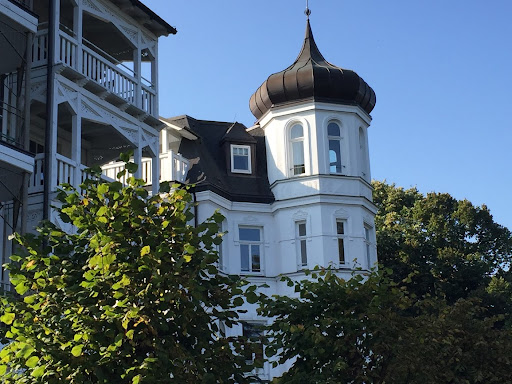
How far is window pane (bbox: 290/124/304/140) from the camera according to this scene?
1380 inches

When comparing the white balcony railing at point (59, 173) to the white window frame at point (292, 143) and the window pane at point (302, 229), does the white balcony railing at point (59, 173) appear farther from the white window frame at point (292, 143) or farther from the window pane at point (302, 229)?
the white window frame at point (292, 143)

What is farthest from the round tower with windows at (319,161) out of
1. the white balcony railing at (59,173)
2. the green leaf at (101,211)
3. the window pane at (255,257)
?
the green leaf at (101,211)

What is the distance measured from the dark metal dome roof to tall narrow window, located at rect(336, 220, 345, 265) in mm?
4647

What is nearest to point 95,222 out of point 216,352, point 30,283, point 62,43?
point 30,283

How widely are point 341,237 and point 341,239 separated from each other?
122 millimetres

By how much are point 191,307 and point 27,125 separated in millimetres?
9729

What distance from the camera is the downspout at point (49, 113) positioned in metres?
21.6

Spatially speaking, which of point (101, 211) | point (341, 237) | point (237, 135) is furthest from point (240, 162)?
point (101, 211)

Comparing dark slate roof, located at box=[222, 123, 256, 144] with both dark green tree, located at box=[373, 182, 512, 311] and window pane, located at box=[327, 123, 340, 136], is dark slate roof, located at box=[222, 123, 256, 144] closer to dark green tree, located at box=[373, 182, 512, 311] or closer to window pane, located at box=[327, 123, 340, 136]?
window pane, located at box=[327, 123, 340, 136]

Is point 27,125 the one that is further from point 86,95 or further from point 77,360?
point 77,360

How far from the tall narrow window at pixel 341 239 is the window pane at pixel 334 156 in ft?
6.61

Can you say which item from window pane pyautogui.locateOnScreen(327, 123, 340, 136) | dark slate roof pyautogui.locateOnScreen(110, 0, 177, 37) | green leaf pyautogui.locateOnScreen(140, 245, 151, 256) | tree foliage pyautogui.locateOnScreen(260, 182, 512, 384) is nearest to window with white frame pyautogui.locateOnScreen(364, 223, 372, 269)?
window pane pyautogui.locateOnScreen(327, 123, 340, 136)

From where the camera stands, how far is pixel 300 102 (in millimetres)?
34906

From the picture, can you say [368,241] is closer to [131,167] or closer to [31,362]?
[131,167]
